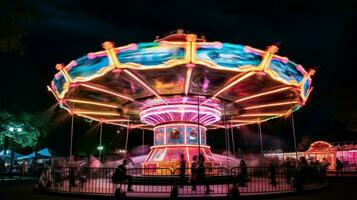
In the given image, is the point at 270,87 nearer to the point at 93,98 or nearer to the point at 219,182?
the point at 219,182

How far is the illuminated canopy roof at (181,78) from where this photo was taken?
38.9 ft

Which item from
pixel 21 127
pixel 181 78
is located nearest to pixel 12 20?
pixel 181 78

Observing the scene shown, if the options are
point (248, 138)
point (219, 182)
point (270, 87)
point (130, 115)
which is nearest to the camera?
point (219, 182)

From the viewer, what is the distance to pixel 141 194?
11.7 meters

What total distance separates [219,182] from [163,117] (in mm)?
4908

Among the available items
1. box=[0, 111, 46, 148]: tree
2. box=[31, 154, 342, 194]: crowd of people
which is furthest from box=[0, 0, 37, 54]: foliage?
box=[0, 111, 46, 148]: tree

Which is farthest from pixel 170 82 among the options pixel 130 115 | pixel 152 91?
pixel 130 115

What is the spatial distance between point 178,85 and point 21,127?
23.5 m

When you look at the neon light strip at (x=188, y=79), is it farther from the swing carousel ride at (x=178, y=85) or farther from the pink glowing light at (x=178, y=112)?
the pink glowing light at (x=178, y=112)

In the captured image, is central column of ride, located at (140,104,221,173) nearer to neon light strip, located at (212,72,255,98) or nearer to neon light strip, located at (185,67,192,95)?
neon light strip, located at (212,72,255,98)

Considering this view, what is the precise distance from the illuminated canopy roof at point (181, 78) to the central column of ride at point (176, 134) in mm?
312

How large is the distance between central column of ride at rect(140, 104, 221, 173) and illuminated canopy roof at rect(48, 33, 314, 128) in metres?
0.31

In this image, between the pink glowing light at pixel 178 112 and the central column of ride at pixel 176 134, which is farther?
the pink glowing light at pixel 178 112

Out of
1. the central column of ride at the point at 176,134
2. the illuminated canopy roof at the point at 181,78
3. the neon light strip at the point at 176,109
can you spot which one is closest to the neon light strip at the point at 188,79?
the illuminated canopy roof at the point at 181,78
